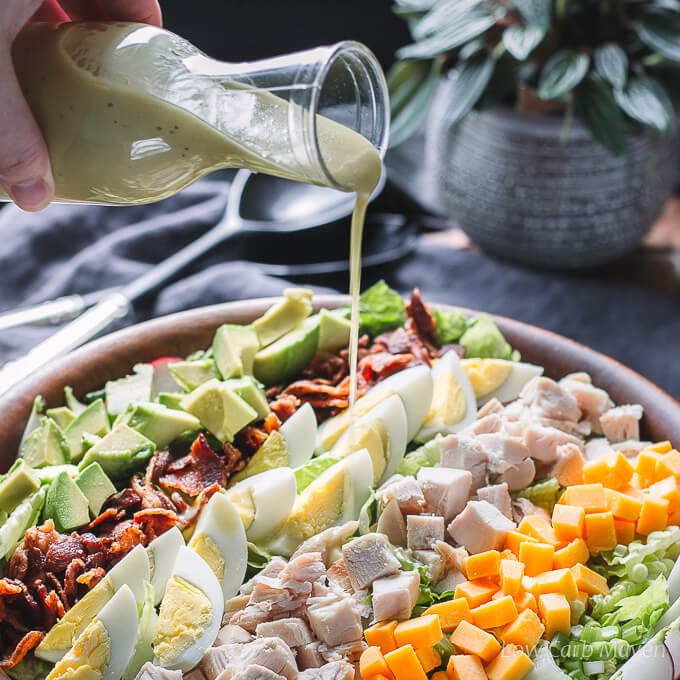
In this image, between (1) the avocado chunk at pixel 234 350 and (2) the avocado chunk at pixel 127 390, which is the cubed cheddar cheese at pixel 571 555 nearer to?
(1) the avocado chunk at pixel 234 350

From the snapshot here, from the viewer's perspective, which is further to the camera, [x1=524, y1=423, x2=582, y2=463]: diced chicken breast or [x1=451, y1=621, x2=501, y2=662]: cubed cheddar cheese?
[x1=524, y1=423, x2=582, y2=463]: diced chicken breast

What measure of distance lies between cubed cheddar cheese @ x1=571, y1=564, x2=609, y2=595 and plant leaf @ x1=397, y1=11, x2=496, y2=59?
1897 mm

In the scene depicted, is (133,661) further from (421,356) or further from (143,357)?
(421,356)

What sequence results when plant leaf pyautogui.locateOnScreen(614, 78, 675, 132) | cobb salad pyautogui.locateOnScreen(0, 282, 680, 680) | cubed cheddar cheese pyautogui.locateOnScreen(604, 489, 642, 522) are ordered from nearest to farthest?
1. cobb salad pyautogui.locateOnScreen(0, 282, 680, 680)
2. cubed cheddar cheese pyautogui.locateOnScreen(604, 489, 642, 522)
3. plant leaf pyautogui.locateOnScreen(614, 78, 675, 132)

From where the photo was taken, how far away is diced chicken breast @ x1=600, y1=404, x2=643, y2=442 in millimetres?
2016

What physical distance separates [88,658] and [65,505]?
0.32 metres

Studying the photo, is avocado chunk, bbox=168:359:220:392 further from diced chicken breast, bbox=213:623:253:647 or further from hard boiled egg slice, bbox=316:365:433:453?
diced chicken breast, bbox=213:623:253:647

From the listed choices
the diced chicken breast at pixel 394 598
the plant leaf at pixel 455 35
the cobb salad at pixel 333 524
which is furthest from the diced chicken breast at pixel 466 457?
the plant leaf at pixel 455 35

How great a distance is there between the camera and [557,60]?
9.37ft

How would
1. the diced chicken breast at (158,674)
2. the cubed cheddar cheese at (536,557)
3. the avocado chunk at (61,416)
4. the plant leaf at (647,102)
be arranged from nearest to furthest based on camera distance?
the diced chicken breast at (158,674)
the cubed cheddar cheese at (536,557)
the avocado chunk at (61,416)
the plant leaf at (647,102)

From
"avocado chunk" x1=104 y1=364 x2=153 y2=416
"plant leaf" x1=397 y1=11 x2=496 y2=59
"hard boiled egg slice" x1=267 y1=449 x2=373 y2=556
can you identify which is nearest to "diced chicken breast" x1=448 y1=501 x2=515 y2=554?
"hard boiled egg slice" x1=267 y1=449 x2=373 y2=556

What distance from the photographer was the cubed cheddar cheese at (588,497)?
177 cm

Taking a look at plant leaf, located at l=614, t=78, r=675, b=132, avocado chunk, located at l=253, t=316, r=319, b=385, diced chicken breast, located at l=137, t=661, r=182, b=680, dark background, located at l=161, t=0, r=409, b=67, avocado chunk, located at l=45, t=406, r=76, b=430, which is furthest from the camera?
dark background, located at l=161, t=0, r=409, b=67

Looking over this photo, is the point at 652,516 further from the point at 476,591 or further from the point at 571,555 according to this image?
the point at 476,591
